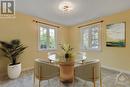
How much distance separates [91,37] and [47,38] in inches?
83.3

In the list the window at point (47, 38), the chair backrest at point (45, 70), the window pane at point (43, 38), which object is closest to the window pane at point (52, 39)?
the window at point (47, 38)

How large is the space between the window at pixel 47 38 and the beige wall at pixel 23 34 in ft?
0.93

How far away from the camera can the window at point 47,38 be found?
207 inches

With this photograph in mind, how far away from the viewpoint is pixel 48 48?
555 cm

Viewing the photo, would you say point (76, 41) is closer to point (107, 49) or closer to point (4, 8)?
point (107, 49)

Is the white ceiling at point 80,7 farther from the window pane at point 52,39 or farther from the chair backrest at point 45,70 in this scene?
the chair backrest at point 45,70

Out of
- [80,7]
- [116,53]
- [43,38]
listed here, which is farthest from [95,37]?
[43,38]

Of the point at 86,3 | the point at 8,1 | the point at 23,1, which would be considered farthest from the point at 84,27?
the point at 8,1

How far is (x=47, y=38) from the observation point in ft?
18.2

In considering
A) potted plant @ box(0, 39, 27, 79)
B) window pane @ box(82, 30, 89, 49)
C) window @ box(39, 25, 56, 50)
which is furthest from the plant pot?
window pane @ box(82, 30, 89, 49)

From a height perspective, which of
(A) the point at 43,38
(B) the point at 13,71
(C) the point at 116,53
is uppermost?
(A) the point at 43,38

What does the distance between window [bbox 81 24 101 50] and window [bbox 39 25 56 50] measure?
1.49 meters

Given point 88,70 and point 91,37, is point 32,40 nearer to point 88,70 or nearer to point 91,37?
point 91,37

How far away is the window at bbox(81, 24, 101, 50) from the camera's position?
504 centimetres
